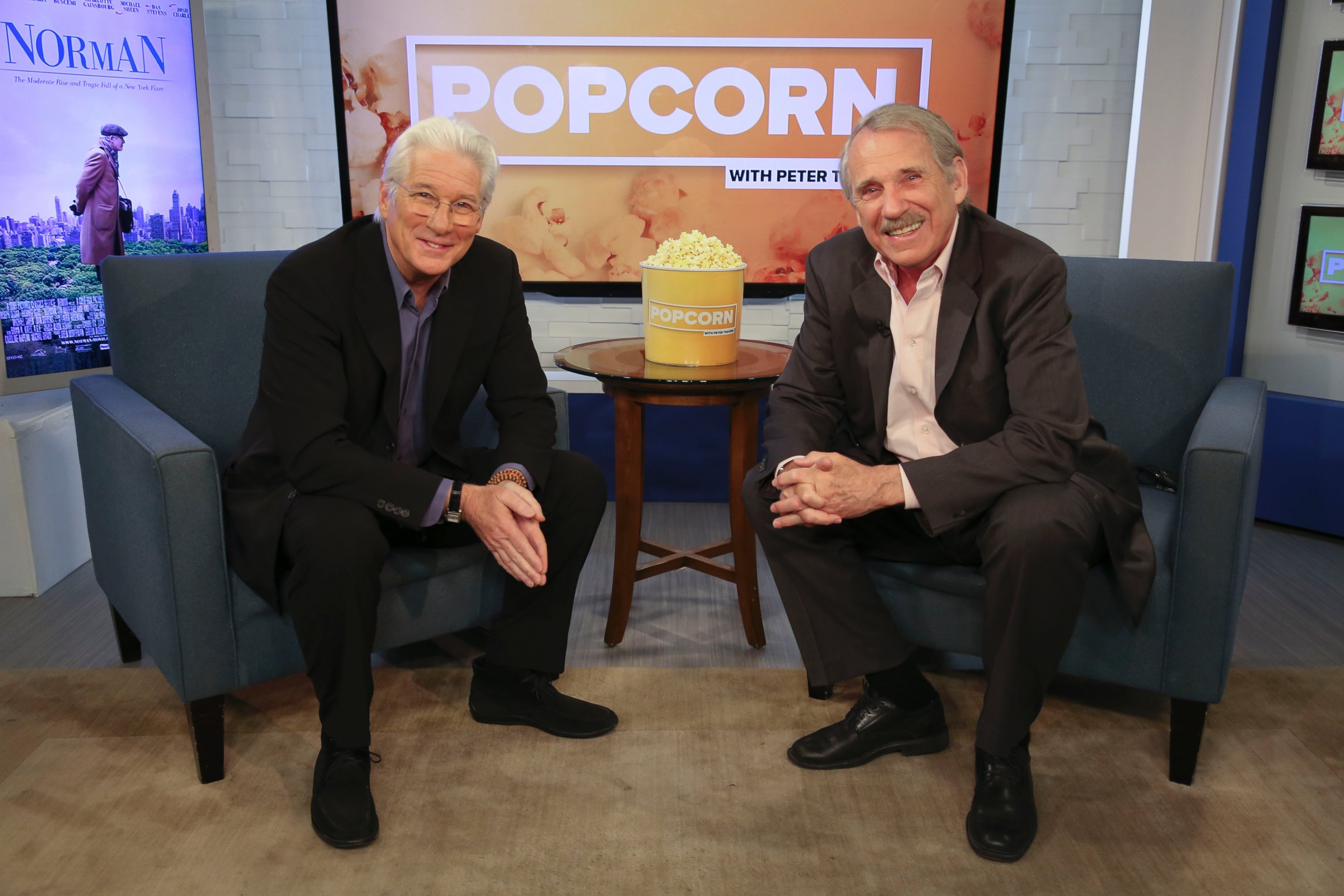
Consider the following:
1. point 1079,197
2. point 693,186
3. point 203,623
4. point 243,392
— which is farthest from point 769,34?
Answer: point 203,623

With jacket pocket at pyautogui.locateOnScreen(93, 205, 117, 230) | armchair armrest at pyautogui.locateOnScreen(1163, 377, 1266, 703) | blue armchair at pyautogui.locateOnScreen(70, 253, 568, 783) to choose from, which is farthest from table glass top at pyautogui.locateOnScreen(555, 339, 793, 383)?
jacket pocket at pyautogui.locateOnScreen(93, 205, 117, 230)

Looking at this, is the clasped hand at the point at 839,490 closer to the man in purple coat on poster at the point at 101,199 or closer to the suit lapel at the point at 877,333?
the suit lapel at the point at 877,333

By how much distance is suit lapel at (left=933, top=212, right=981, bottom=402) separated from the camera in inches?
80.6

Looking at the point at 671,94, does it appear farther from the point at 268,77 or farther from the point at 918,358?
the point at 918,358

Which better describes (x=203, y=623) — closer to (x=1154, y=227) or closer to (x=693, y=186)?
(x=693, y=186)

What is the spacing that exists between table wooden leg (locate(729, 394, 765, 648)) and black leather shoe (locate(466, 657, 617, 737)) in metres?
0.49

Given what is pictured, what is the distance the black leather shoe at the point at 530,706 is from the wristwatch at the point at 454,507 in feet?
1.21

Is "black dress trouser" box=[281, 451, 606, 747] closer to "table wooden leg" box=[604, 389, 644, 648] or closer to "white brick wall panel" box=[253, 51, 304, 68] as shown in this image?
"table wooden leg" box=[604, 389, 644, 648]

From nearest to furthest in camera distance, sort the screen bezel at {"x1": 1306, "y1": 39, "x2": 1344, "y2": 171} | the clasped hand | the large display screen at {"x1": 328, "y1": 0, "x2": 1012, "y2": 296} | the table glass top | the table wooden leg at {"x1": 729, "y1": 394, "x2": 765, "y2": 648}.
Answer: the clasped hand → the table glass top → the table wooden leg at {"x1": 729, "y1": 394, "x2": 765, "y2": 648} → the screen bezel at {"x1": 1306, "y1": 39, "x2": 1344, "y2": 171} → the large display screen at {"x1": 328, "y1": 0, "x2": 1012, "y2": 296}

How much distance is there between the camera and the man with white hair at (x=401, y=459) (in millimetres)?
1903

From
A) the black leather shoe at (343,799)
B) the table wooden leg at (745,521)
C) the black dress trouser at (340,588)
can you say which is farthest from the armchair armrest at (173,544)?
the table wooden leg at (745,521)

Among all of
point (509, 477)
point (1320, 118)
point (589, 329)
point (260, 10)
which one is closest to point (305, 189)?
point (260, 10)

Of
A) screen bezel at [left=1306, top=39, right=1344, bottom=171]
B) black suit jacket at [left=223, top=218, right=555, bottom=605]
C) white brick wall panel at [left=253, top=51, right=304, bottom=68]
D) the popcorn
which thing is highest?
white brick wall panel at [left=253, top=51, right=304, bottom=68]

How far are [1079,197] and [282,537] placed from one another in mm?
2857
